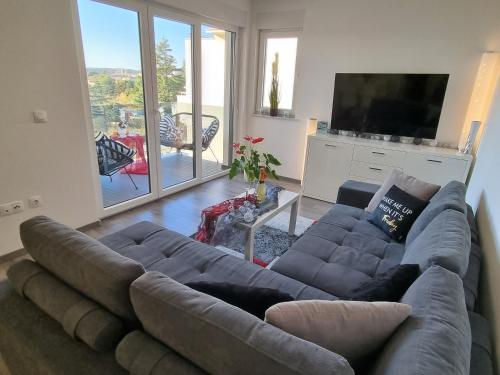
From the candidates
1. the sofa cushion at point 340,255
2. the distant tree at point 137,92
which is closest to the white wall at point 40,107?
the distant tree at point 137,92

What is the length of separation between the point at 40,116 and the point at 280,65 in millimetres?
3202

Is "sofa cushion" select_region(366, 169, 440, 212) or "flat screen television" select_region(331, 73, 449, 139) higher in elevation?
"flat screen television" select_region(331, 73, 449, 139)

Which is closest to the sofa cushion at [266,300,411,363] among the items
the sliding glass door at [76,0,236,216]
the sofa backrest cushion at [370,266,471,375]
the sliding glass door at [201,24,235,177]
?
the sofa backrest cushion at [370,266,471,375]

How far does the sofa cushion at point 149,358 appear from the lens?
31.4 inches

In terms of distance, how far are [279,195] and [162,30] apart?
2278mm

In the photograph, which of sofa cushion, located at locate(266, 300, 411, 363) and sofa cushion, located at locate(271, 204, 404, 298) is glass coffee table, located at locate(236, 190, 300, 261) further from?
sofa cushion, located at locate(266, 300, 411, 363)

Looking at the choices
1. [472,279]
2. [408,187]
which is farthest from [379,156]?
[472,279]

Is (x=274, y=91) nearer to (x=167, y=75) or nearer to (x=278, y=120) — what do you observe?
(x=278, y=120)

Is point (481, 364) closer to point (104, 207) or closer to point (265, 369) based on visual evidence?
point (265, 369)

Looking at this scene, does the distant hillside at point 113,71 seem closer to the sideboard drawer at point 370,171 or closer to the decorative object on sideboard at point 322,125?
the decorative object on sideboard at point 322,125

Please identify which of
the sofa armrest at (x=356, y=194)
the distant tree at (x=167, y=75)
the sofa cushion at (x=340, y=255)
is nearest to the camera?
the sofa cushion at (x=340, y=255)

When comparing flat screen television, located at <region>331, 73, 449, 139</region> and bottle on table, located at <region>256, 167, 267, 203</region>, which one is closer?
bottle on table, located at <region>256, 167, 267, 203</region>

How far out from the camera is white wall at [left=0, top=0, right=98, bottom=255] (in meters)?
2.17

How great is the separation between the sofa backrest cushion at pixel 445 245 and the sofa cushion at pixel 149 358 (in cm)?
102
